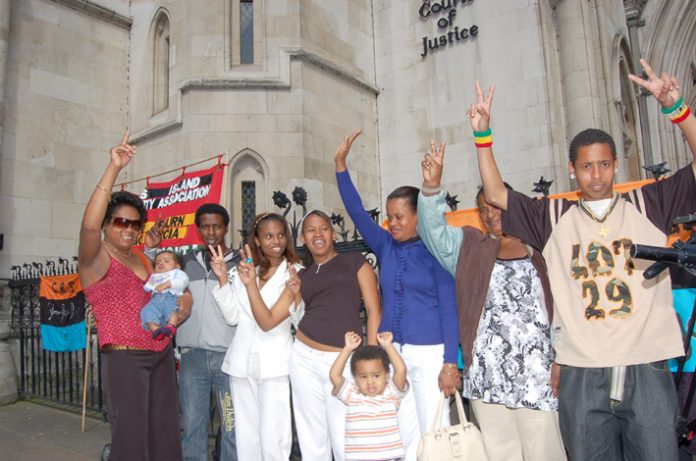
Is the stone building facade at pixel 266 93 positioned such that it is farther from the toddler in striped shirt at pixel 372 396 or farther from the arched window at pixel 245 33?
the toddler in striped shirt at pixel 372 396

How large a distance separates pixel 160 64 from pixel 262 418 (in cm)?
1052

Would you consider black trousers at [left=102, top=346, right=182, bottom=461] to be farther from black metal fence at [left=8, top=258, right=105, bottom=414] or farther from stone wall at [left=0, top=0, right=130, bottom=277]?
stone wall at [left=0, top=0, right=130, bottom=277]

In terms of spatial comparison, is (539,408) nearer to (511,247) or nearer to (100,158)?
(511,247)

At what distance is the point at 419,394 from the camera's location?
3.29 meters

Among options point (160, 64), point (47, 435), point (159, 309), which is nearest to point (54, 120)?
point (160, 64)

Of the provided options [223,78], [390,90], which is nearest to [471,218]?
[223,78]

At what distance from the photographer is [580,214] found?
8.96 feet

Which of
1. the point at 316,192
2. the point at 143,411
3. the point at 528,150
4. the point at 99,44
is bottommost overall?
the point at 143,411

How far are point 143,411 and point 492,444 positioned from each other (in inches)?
83.7

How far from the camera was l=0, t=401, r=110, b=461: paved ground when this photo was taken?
563 cm

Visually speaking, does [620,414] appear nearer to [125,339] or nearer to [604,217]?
[604,217]

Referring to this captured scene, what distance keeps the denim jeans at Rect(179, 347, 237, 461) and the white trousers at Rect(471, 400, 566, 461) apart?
1998 mm

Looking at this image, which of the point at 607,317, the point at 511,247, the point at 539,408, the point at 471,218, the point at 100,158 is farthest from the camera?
the point at 100,158

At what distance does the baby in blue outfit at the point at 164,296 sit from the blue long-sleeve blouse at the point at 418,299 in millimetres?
1405
